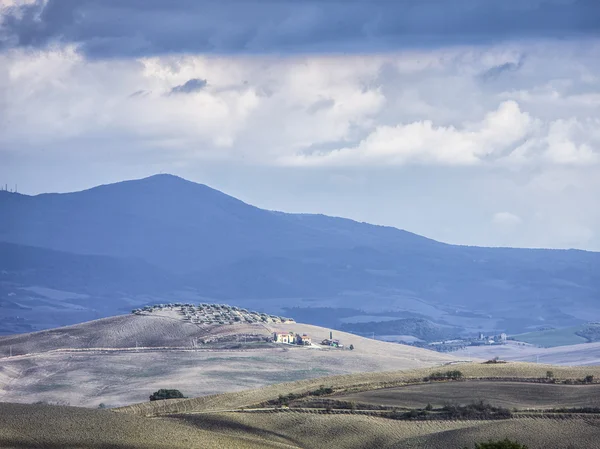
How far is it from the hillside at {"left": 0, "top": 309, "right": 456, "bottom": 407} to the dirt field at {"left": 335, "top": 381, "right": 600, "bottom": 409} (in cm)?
4241

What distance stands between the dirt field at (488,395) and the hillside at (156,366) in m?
42.4

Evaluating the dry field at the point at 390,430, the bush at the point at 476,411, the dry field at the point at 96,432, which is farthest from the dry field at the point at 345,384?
the dry field at the point at 96,432

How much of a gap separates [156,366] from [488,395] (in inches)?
3197

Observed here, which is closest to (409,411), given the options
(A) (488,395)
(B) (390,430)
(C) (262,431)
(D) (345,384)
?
(B) (390,430)

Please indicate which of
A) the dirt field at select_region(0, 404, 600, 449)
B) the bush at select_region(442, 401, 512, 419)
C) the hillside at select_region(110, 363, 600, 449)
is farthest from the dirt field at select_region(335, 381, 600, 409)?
the dirt field at select_region(0, 404, 600, 449)

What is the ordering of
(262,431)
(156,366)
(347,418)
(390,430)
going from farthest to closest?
(156,366), (347,418), (390,430), (262,431)

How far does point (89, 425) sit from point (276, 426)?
1446 cm

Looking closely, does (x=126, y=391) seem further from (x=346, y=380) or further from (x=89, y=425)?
(x=89, y=425)

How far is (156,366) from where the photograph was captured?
173 meters

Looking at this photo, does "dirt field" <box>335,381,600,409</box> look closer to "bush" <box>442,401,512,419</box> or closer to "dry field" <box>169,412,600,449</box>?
"bush" <box>442,401,512,419</box>

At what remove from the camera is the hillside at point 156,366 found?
495ft

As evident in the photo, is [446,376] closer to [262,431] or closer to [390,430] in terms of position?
[390,430]

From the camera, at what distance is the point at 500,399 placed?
Result: 95750 mm

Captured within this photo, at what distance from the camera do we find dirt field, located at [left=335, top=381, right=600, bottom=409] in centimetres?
9369
